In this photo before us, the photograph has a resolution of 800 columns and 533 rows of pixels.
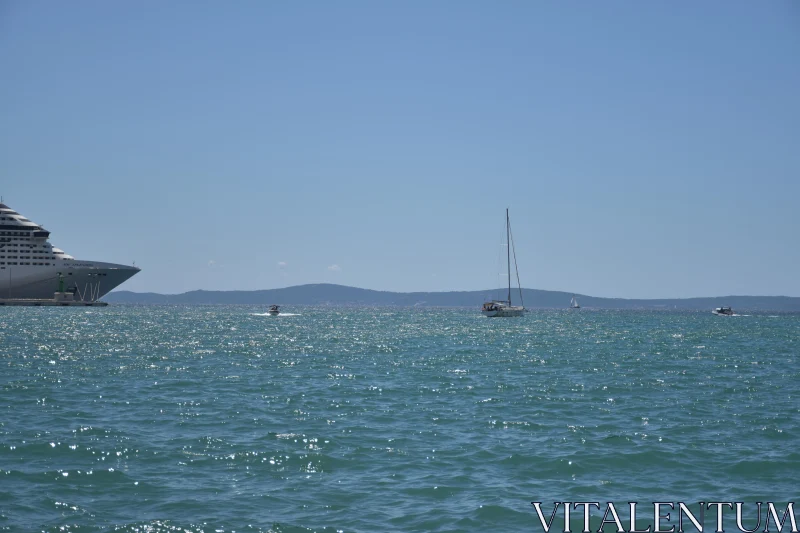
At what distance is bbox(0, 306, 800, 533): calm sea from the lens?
1387 centimetres

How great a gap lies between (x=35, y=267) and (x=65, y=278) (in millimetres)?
6377

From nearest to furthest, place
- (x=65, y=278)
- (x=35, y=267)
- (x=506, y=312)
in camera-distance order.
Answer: (x=506, y=312)
(x=35, y=267)
(x=65, y=278)

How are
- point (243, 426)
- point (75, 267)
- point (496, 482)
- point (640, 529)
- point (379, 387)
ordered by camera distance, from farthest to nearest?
1. point (75, 267)
2. point (379, 387)
3. point (243, 426)
4. point (496, 482)
5. point (640, 529)

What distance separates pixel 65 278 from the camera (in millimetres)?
164375

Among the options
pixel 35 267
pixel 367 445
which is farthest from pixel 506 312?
pixel 367 445

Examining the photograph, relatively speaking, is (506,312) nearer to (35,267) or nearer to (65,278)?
(65,278)

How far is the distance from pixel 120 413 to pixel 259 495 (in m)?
11.0

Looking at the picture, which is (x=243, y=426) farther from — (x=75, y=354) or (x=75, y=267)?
(x=75, y=267)

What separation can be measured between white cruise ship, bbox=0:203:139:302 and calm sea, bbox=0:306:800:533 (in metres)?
136

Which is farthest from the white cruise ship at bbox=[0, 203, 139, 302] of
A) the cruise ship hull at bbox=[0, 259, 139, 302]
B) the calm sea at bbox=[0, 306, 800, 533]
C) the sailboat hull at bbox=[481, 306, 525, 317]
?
the calm sea at bbox=[0, 306, 800, 533]

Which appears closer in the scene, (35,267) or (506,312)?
(506,312)

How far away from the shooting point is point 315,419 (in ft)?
76.5

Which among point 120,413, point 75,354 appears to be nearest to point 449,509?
point 120,413

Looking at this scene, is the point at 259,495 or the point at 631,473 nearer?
the point at 259,495
